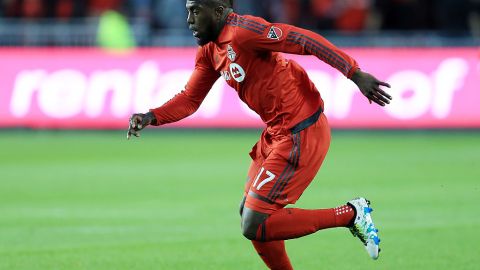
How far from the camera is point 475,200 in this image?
39.5ft

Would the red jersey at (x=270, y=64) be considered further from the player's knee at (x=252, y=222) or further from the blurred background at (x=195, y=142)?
the blurred background at (x=195, y=142)

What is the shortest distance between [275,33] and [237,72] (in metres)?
0.45

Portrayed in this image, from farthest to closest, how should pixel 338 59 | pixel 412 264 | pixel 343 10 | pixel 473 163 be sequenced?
1. pixel 343 10
2. pixel 473 163
3. pixel 412 264
4. pixel 338 59

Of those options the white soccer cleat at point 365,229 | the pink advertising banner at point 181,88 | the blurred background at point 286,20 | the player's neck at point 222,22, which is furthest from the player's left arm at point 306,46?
the blurred background at point 286,20

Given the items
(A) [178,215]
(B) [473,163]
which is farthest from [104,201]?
(B) [473,163]

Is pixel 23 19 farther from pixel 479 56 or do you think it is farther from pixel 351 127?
pixel 479 56

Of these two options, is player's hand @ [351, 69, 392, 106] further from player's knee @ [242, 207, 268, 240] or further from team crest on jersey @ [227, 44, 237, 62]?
player's knee @ [242, 207, 268, 240]

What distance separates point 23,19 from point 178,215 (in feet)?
42.1

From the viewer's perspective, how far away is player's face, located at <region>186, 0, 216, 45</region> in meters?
7.23

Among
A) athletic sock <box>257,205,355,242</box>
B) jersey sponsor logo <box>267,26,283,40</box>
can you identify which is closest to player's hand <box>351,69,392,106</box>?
jersey sponsor logo <box>267,26,283,40</box>

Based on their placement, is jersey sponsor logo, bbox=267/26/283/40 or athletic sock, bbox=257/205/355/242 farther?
athletic sock, bbox=257/205/355/242

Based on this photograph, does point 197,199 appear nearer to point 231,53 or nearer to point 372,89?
point 231,53

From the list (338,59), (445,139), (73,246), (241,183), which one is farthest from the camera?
(445,139)

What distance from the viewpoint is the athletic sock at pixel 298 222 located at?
7191mm
